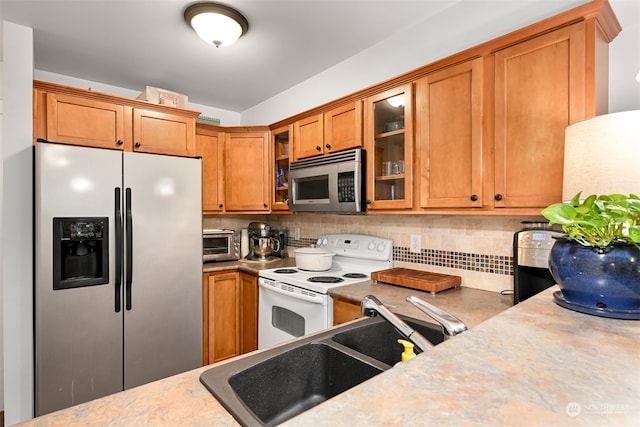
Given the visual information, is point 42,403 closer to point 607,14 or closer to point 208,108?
point 208,108

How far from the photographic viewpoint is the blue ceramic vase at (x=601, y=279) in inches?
26.0

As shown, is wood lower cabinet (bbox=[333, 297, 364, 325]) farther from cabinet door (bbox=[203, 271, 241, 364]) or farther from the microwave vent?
cabinet door (bbox=[203, 271, 241, 364])

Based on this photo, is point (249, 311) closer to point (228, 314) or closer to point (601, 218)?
point (228, 314)

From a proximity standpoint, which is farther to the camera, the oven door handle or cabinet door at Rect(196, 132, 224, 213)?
cabinet door at Rect(196, 132, 224, 213)

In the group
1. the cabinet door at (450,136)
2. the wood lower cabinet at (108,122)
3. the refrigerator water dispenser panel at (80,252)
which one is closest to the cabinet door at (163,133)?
the wood lower cabinet at (108,122)

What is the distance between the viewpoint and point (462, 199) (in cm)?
169

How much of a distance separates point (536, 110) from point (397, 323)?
1185 millimetres

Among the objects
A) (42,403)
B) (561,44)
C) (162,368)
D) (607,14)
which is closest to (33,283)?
(42,403)

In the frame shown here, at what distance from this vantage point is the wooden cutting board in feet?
6.10

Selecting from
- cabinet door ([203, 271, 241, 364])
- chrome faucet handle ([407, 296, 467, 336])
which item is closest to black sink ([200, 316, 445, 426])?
chrome faucet handle ([407, 296, 467, 336])

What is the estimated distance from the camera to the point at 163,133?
8.63 feet

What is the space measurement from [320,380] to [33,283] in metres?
2.09

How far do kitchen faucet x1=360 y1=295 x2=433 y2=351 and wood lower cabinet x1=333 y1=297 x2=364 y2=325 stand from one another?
32.9 inches

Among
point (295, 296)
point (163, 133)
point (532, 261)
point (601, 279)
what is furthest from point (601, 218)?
point (163, 133)
